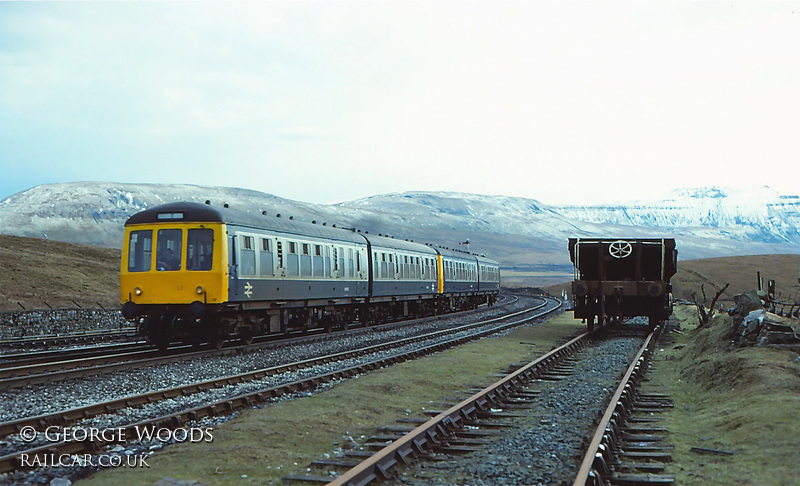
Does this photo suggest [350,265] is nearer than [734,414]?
No

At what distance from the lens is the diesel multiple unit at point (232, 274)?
741 inches

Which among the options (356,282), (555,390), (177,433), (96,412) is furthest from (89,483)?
(356,282)

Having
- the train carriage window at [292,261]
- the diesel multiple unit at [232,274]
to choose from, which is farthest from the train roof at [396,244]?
the train carriage window at [292,261]

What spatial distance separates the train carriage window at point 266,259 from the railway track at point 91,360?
2007 mm

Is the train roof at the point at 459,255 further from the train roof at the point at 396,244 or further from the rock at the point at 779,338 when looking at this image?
the rock at the point at 779,338

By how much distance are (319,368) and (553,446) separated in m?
8.25

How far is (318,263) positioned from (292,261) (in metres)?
2.02

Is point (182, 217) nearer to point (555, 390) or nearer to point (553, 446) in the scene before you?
point (555, 390)

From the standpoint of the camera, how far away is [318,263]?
81.4 ft

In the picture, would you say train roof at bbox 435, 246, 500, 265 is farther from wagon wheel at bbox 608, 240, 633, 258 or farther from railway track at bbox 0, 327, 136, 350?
railway track at bbox 0, 327, 136, 350

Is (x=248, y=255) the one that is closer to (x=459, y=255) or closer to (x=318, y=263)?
(x=318, y=263)

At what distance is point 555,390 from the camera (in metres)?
13.5

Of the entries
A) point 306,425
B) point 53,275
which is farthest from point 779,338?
point 53,275

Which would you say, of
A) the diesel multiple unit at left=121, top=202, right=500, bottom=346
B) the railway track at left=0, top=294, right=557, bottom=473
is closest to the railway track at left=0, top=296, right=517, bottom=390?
the diesel multiple unit at left=121, top=202, right=500, bottom=346
